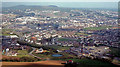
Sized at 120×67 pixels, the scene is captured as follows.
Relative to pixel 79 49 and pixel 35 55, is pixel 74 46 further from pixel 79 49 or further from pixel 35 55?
pixel 35 55

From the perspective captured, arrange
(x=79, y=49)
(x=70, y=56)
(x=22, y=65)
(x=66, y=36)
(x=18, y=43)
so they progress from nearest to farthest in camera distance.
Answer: (x=22, y=65) < (x=70, y=56) < (x=79, y=49) < (x=18, y=43) < (x=66, y=36)

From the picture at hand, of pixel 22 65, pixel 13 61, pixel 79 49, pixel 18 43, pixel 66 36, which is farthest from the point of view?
pixel 66 36

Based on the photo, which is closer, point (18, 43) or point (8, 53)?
point (8, 53)

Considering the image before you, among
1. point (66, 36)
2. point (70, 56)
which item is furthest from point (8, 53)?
point (66, 36)

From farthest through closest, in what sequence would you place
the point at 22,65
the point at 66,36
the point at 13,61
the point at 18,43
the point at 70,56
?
the point at 66,36 < the point at 18,43 < the point at 70,56 < the point at 13,61 < the point at 22,65

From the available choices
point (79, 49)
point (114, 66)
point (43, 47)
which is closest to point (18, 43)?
point (43, 47)

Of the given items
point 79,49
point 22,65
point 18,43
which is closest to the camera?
point 22,65

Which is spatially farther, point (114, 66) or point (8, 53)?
point (8, 53)

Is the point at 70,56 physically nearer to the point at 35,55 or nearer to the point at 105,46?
the point at 35,55
